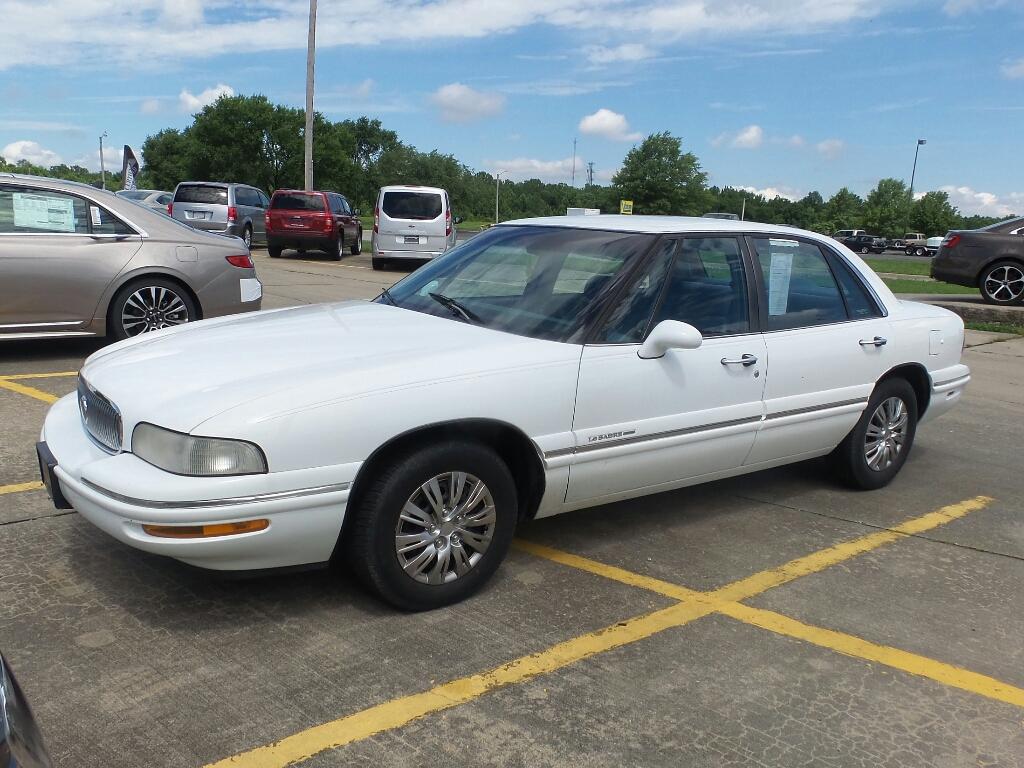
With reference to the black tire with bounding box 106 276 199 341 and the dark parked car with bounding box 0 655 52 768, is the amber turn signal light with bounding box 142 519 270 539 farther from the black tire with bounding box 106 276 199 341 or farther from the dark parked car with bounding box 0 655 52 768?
the black tire with bounding box 106 276 199 341

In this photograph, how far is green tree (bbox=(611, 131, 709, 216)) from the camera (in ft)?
262

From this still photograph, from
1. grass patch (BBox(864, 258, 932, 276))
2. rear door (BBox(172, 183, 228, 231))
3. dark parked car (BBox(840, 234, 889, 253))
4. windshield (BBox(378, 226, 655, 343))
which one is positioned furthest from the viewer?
dark parked car (BBox(840, 234, 889, 253))

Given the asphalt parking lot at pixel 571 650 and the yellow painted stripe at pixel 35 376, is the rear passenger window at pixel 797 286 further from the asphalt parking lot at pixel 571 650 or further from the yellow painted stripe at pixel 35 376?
the yellow painted stripe at pixel 35 376

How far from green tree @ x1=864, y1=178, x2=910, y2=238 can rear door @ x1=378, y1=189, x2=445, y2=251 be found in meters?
71.9

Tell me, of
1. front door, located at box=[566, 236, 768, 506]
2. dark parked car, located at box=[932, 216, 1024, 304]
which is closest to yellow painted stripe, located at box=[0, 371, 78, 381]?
front door, located at box=[566, 236, 768, 506]

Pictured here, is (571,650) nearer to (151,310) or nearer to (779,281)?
(779,281)

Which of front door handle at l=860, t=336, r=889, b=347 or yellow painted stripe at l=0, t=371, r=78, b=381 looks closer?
front door handle at l=860, t=336, r=889, b=347

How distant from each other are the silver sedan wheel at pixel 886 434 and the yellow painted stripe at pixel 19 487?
171 inches

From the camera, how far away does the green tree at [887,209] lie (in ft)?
281

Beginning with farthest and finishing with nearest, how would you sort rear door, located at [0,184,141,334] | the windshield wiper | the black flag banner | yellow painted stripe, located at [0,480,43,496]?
the black flag banner
rear door, located at [0,184,141,334]
yellow painted stripe, located at [0,480,43,496]
the windshield wiper

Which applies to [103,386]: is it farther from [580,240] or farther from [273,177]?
[273,177]

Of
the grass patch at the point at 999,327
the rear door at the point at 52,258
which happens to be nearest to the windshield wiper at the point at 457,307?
the rear door at the point at 52,258

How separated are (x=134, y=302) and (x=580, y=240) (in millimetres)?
4745

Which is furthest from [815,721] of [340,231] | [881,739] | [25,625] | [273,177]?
[273,177]
